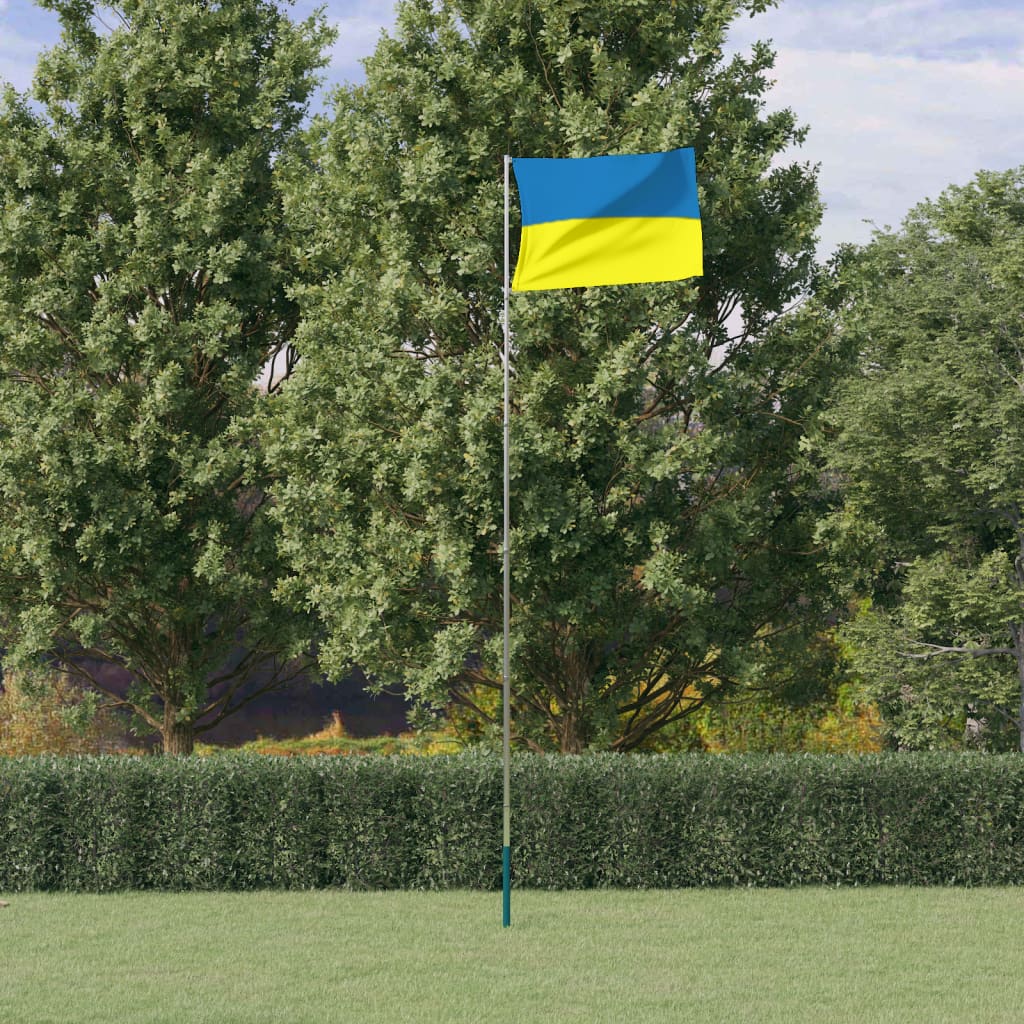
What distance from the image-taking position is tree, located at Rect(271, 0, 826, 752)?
13.3 metres

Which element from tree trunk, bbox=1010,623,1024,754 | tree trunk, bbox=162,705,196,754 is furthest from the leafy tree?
tree trunk, bbox=1010,623,1024,754

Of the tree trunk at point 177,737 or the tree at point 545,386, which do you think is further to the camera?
the tree trunk at point 177,737

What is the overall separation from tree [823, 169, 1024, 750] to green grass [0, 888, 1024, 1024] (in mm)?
3312

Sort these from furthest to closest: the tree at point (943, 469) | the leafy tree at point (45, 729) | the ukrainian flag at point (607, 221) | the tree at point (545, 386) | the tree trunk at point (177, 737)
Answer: the leafy tree at point (45, 729)
the tree trunk at point (177, 737)
the tree at point (943, 469)
the tree at point (545, 386)
the ukrainian flag at point (607, 221)

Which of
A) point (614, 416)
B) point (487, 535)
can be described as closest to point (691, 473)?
point (614, 416)

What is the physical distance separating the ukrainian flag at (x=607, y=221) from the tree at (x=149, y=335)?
6001 millimetres

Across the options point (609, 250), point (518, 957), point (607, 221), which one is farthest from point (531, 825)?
point (607, 221)

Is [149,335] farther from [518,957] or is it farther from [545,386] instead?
[518,957]

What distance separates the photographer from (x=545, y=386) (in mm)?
13352

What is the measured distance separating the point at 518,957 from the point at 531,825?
Result: 2701mm

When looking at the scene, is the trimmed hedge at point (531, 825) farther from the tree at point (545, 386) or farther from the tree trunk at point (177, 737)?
the tree trunk at point (177, 737)

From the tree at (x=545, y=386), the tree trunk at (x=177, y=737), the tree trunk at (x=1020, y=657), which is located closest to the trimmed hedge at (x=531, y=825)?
the tree at (x=545, y=386)

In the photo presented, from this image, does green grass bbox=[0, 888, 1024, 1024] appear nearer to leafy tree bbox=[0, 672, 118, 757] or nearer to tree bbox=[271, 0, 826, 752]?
tree bbox=[271, 0, 826, 752]

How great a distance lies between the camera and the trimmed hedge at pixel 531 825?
39.9 feet
